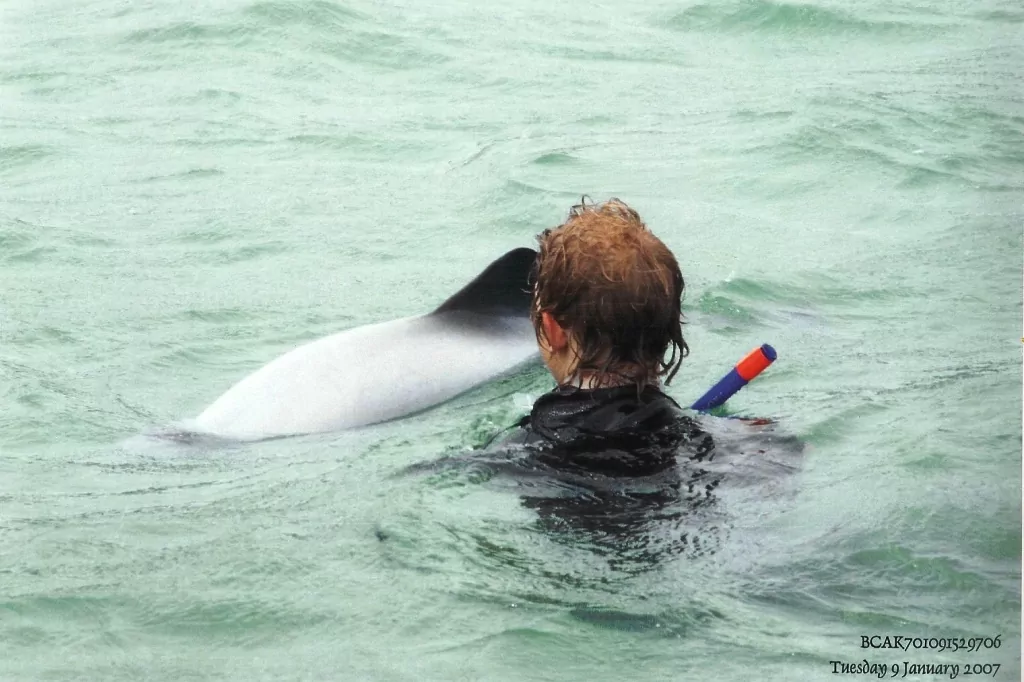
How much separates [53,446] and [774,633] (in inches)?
133

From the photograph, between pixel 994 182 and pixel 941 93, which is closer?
pixel 994 182

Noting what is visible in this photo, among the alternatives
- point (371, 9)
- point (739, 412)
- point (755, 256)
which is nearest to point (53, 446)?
point (739, 412)

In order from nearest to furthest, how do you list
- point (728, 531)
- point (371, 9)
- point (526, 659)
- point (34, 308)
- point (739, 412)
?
point (526, 659)
point (728, 531)
point (739, 412)
point (34, 308)
point (371, 9)

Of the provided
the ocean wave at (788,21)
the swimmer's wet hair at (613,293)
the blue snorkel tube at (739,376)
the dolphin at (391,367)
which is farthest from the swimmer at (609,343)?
the ocean wave at (788,21)

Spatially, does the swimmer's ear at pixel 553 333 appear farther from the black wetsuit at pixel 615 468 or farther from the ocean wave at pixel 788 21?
the ocean wave at pixel 788 21

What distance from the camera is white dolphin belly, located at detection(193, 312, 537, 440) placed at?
6.09 meters

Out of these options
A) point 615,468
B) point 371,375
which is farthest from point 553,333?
point 371,375

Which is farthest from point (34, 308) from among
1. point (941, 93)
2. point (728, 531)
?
point (941, 93)

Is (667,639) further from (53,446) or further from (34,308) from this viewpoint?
(34,308)

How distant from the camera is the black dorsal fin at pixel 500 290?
6.29 m

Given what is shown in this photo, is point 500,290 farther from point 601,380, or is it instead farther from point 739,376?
point 601,380

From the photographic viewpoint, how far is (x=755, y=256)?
8703 millimetres

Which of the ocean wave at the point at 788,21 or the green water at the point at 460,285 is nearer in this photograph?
the green water at the point at 460,285

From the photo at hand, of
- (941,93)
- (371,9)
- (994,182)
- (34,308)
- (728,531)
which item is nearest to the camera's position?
(728,531)
